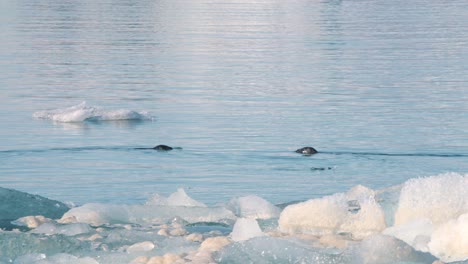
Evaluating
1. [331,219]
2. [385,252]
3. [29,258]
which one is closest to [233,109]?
[331,219]

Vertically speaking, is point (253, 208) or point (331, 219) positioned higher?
point (331, 219)

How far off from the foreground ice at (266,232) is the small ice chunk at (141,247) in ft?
0.04

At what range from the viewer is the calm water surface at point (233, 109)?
16938mm

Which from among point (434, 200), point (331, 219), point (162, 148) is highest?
point (434, 200)

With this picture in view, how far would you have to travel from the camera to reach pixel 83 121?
23.0 metres

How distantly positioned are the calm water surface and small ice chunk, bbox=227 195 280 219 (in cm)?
308

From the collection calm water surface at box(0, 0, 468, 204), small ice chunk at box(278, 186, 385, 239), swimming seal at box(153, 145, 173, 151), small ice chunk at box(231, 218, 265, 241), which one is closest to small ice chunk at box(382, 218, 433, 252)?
small ice chunk at box(278, 186, 385, 239)

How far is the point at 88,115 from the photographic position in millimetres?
23031

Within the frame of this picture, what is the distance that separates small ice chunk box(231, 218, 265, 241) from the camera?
9656mm

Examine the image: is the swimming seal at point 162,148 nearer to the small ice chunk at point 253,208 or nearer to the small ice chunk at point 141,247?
the small ice chunk at point 253,208

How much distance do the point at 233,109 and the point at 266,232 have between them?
46.2 ft

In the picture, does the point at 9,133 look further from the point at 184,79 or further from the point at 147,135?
the point at 184,79

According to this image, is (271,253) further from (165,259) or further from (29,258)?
(29,258)

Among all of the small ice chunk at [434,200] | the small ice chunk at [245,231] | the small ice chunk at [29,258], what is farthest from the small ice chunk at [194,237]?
the small ice chunk at [434,200]
